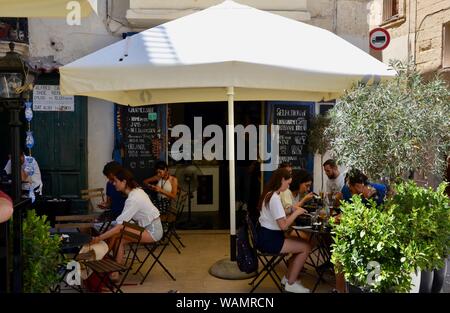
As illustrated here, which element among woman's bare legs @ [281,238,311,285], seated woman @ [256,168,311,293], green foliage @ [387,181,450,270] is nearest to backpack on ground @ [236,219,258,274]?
seated woman @ [256,168,311,293]

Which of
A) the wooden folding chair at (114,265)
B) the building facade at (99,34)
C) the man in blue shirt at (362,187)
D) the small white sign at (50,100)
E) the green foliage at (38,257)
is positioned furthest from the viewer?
the building facade at (99,34)

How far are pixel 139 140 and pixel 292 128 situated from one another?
2.81 m

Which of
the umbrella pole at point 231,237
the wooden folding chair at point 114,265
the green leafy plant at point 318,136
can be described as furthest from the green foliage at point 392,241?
the green leafy plant at point 318,136

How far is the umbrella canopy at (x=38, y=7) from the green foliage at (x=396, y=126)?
240 centimetres

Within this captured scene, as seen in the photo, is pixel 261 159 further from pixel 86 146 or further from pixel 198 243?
pixel 86 146

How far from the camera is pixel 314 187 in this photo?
8883 millimetres

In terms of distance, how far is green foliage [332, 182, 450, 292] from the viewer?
132 inches

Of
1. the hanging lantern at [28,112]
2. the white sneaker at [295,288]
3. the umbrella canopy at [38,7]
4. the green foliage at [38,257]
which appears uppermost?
the umbrella canopy at [38,7]

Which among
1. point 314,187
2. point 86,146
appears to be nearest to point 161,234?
point 86,146

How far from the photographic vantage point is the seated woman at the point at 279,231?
4.86 metres

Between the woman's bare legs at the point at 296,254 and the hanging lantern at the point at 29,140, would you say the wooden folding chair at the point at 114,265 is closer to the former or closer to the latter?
the woman's bare legs at the point at 296,254

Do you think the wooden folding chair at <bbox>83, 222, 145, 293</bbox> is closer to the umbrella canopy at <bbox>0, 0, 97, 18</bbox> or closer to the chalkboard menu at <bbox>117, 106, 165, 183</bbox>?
the umbrella canopy at <bbox>0, 0, 97, 18</bbox>

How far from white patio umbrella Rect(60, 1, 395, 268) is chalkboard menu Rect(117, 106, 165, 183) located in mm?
3314

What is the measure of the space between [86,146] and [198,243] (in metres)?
2.75
